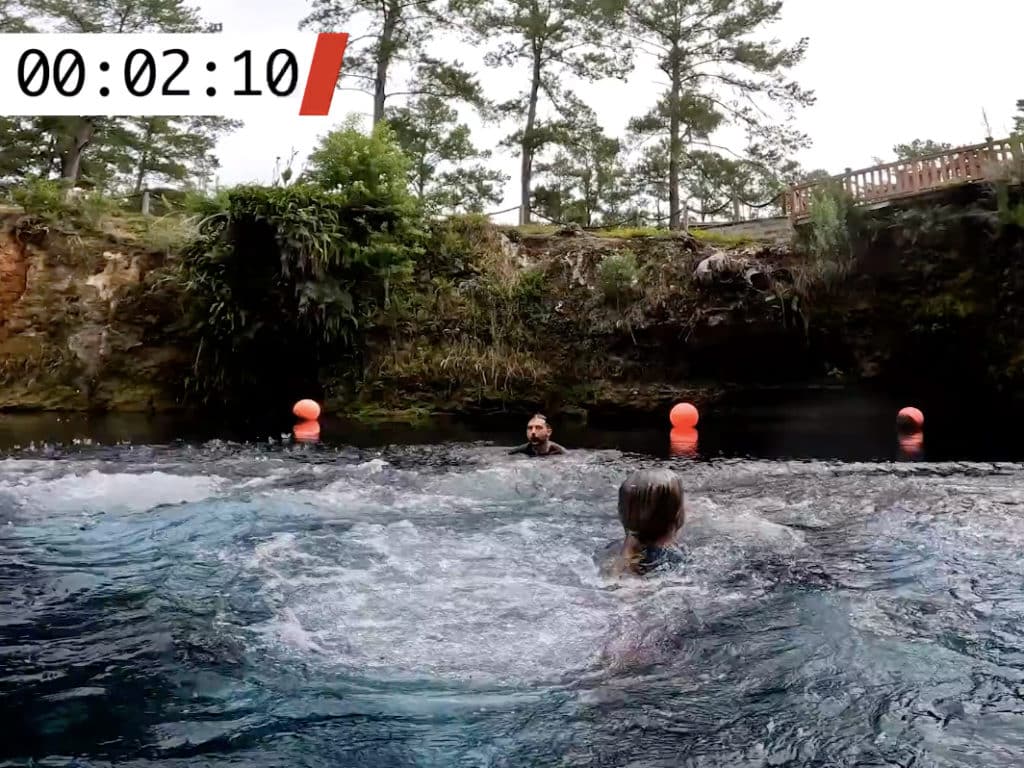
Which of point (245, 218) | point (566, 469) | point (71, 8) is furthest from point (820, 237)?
point (71, 8)

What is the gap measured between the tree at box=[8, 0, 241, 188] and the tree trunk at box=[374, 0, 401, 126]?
7.11 meters

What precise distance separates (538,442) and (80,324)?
32.4 feet

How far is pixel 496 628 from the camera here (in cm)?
356

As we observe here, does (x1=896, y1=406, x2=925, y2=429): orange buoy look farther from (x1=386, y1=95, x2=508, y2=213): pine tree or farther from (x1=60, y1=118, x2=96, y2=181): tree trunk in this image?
(x1=60, y1=118, x2=96, y2=181): tree trunk

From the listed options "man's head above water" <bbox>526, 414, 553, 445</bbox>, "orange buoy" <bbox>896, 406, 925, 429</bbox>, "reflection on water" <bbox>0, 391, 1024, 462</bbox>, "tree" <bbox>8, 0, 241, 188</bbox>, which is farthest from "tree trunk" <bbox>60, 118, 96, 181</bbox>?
Answer: "orange buoy" <bbox>896, 406, 925, 429</bbox>

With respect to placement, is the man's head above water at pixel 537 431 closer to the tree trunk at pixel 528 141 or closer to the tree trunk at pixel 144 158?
the tree trunk at pixel 528 141

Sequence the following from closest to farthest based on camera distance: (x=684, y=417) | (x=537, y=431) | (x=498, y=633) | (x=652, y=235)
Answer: (x=498, y=633)
(x=537, y=431)
(x=684, y=417)
(x=652, y=235)

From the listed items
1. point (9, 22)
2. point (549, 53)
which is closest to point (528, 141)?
point (549, 53)

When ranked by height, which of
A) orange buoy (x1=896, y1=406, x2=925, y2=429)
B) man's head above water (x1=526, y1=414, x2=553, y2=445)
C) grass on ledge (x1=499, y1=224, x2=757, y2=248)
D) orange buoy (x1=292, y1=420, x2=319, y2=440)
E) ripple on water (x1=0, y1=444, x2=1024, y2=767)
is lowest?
ripple on water (x1=0, y1=444, x2=1024, y2=767)

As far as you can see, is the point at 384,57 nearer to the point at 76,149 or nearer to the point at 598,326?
the point at 598,326

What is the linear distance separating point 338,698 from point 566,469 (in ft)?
16.2

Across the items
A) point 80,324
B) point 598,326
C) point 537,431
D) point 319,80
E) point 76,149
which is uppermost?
point 76,149

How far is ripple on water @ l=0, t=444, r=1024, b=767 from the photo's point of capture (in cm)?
254

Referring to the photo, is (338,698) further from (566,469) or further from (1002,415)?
(1002,415)
